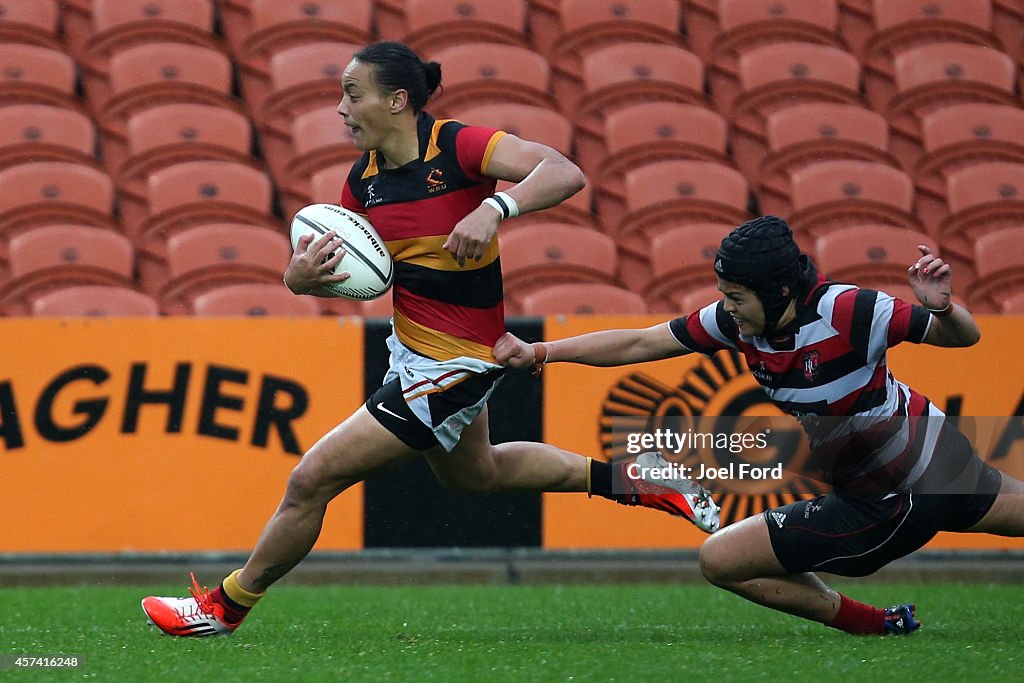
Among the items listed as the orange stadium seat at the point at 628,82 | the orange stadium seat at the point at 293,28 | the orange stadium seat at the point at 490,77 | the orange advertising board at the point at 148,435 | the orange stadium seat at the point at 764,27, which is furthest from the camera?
the orange stadium seat at the point at 764,27

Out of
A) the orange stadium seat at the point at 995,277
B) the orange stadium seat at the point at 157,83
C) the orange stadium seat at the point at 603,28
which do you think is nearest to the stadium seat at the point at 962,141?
the orange stadium seat at the point at 995,277

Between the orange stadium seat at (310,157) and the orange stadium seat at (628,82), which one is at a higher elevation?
the orange stadium seat at (628,82)

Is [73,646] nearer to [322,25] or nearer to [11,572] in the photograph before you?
[11,572]

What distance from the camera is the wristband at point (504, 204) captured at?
4.35m

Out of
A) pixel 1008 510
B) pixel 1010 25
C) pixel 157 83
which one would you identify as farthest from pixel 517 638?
pixel 1010 25

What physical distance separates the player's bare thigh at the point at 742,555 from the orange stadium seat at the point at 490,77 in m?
5.11

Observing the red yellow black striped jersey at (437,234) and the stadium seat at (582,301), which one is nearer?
the red yellow black striped jersey at (437,234)

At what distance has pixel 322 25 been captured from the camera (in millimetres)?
10008

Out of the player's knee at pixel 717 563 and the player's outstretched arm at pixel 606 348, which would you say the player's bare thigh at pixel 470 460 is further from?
the player's knee at pixel 717 563

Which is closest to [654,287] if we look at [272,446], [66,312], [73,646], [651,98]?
[651,98]

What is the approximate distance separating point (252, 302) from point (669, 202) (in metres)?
2.73

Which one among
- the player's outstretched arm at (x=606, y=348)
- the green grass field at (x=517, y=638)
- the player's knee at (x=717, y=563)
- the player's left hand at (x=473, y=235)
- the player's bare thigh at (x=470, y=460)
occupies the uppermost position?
the player's left hand at (x=473, y=235)

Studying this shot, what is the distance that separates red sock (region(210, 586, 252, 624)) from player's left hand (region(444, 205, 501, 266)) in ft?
4.77

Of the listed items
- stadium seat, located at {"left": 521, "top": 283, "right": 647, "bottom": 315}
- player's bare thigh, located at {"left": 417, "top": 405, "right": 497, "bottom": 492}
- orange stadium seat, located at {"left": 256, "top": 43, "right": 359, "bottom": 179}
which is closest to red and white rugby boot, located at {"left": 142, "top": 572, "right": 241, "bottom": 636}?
player's bare thigh, located at {"left": 417, "top": 405, "right": 497, "bottom": 492}
